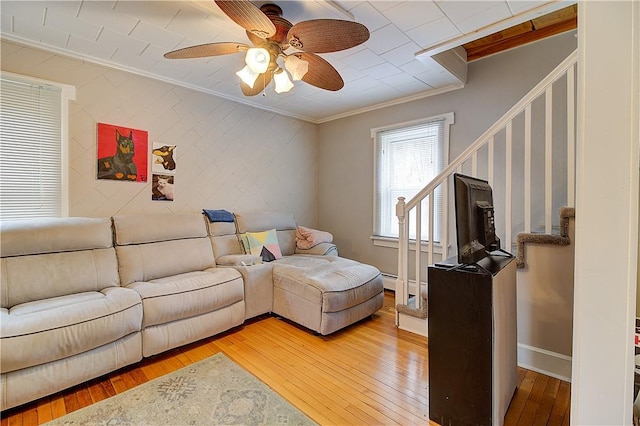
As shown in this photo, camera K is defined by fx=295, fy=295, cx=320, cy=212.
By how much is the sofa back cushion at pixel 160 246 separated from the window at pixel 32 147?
581 millimetres

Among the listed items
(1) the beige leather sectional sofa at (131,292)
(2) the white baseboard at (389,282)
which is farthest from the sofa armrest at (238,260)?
(2) the white baseboard at (389,282)

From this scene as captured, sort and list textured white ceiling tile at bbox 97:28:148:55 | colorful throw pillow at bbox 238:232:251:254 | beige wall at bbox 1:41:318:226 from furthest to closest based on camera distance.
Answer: colorful throw pillow at bbox 238:232:251:254
beige wall at bbox 1:41:318:226
textured white ceiling tile at bbox 97:28:148:55

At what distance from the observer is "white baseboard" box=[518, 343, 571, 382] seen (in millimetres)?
1950

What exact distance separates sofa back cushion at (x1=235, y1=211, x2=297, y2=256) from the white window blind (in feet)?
5.59

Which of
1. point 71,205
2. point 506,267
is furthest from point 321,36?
point 71,205

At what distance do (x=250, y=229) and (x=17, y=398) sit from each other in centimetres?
230

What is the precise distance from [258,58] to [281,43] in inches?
8.2

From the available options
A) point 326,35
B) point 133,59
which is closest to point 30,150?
point 133,59

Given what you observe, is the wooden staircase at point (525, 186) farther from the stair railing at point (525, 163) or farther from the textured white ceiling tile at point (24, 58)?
the textured white ceiling tile at point (24, 58)

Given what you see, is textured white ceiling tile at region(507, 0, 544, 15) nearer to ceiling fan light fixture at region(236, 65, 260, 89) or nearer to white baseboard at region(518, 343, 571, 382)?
ceiling fan light fixture at region(236, 65, 260, 89)

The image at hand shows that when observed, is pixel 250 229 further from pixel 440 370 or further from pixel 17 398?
pixel 440 370

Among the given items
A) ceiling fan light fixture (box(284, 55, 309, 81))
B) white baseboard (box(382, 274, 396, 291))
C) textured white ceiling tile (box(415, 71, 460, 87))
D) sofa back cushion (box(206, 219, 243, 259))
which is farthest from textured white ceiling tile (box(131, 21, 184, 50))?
white baseboard (box(382, 274, 396, 291))

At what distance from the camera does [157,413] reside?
5.45 ft

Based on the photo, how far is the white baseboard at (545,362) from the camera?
1950 mm
